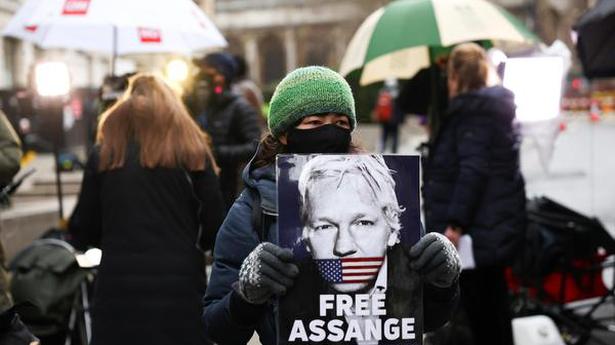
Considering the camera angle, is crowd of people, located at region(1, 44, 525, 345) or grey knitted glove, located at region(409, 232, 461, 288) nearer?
grey knitted glove, located at region(409, 232, 461, 288)

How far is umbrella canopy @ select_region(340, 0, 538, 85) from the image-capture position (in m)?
5.18

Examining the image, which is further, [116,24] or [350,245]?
[116,24]

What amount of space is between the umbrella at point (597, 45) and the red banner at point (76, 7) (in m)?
3.03

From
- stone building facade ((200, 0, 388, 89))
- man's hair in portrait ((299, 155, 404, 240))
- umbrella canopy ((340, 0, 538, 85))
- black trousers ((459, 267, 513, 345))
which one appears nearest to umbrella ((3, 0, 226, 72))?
umbrella canopy ((340, 0, 538, 85))

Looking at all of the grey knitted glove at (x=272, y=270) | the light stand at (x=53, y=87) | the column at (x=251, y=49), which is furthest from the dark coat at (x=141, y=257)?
the column at (x=251, y=49)

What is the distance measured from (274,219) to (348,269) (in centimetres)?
35

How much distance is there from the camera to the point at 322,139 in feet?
7.28

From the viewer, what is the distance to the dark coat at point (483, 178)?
467 centimetres

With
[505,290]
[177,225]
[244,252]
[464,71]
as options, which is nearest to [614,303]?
[505,290]

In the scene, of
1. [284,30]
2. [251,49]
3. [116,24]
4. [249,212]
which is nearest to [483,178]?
[116,24]

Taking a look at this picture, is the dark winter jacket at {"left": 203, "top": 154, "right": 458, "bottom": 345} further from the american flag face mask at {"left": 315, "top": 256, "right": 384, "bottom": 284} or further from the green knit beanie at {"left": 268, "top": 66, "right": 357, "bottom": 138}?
the american flag face mask at {"left": 315, "top": 256, "right": 384, "bottom": 284}

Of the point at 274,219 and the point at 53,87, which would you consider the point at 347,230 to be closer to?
the point at 274,219

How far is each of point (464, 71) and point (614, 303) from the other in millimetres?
3027

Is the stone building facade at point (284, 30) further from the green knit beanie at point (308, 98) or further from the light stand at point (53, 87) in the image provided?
the green knit beanie at point (308, 98)
